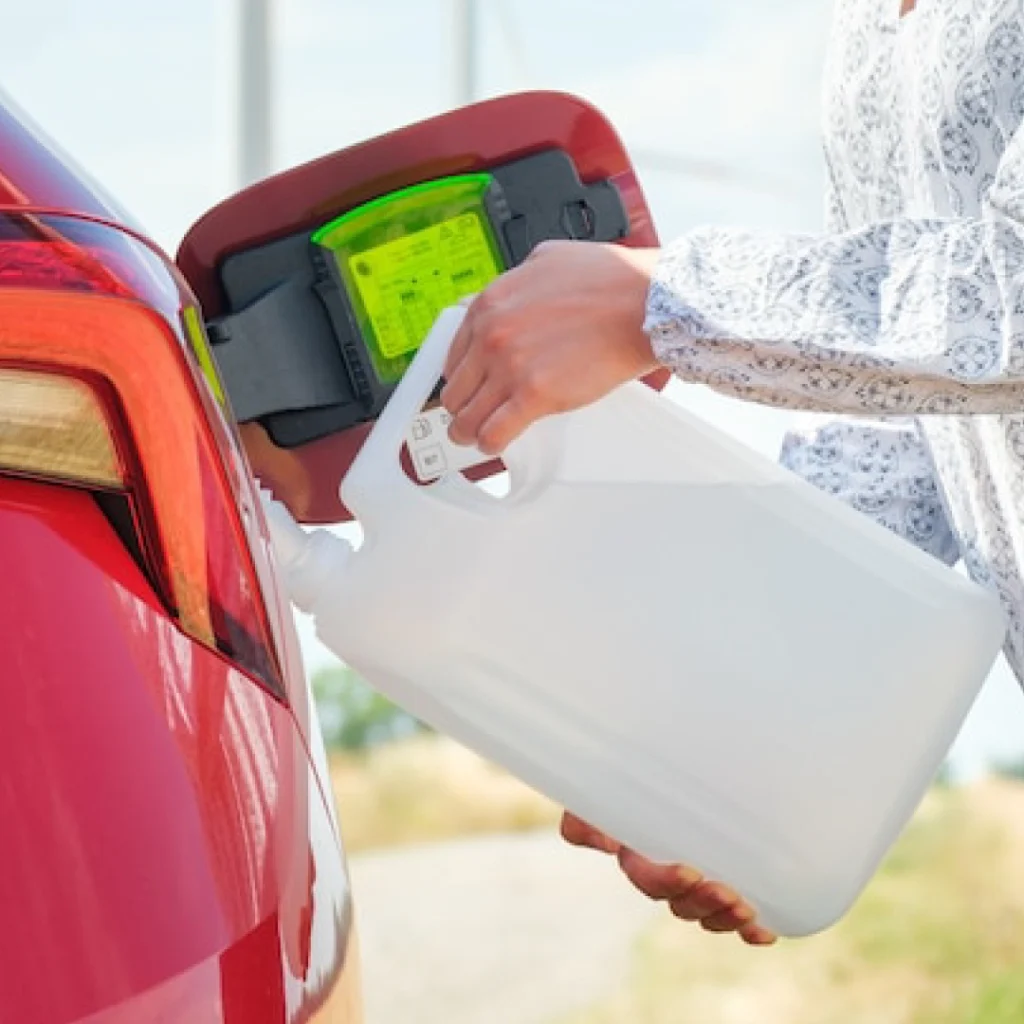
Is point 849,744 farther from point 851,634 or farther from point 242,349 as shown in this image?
point 242,349

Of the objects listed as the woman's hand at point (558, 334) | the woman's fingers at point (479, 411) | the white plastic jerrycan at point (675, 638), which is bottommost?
the white plastic jerrycan at point (675, 638)

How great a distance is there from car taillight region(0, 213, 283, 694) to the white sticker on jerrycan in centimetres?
55

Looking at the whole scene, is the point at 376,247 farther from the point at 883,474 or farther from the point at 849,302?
the point at 883,474

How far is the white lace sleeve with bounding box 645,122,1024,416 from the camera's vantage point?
1.14m

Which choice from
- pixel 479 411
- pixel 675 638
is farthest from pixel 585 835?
pixel 479 411

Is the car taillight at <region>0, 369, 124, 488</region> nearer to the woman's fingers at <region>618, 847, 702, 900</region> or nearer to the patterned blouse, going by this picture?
the patterned blouse

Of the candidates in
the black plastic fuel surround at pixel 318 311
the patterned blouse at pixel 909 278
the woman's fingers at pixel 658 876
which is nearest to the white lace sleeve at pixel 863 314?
the patterned blouse at pixel 909 278

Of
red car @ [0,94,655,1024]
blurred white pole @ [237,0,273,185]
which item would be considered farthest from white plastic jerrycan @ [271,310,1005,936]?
blurred white pole @ [237,0,273,185]

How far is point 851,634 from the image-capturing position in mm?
1480

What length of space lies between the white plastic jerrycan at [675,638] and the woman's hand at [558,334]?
207 millimetres

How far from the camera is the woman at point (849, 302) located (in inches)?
45.0

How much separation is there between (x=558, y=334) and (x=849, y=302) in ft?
0.57

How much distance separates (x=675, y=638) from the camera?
1460mm

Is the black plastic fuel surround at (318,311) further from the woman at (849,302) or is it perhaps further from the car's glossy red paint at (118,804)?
the car's glossy red paint at (118,804)
